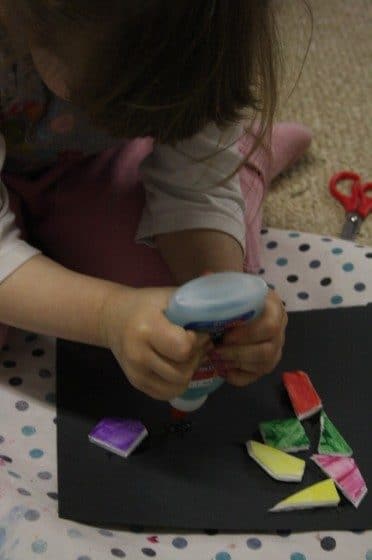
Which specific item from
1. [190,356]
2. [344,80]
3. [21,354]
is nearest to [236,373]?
[190,356]

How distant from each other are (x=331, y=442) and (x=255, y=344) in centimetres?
13

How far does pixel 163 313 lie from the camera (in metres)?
0.50

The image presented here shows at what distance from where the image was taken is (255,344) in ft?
1.76

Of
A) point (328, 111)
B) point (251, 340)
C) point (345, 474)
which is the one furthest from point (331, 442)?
point (328, 111)

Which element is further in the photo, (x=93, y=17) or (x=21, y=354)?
(x=21, y=354)

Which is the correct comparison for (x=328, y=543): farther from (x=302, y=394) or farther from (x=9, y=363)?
(x=9, y=363)

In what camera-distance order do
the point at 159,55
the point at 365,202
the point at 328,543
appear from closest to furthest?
the point at 159,55
the point at 328,543
the point at 365,202

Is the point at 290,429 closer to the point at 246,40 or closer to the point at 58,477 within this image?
the point at 58,477

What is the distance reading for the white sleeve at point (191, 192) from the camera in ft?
2.26

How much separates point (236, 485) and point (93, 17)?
34 cm

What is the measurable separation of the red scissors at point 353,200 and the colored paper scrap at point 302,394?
267 millimetres

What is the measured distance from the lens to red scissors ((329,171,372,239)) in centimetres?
88

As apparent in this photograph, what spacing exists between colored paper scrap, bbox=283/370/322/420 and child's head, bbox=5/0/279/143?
232 millimetres

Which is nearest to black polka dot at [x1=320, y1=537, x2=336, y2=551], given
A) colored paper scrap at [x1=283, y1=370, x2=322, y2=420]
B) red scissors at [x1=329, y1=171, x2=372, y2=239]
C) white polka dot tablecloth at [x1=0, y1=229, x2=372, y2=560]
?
white polka dot tablecloth at [x1=0, y1=229, x2=372, y2=560]
